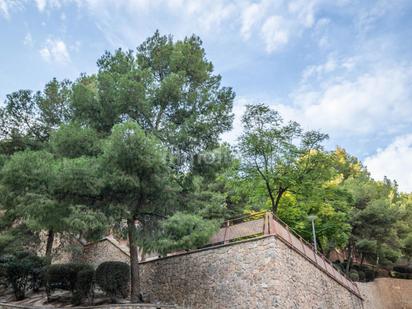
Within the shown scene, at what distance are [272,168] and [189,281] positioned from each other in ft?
21.8

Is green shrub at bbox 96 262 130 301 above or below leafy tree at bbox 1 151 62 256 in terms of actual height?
below

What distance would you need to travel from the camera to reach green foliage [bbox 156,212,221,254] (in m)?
10.4

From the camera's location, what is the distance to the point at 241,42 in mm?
13828

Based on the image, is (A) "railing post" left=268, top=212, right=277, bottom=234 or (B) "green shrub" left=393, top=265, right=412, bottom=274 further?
(B) "green shrub" left=393, top=265, right=412, bottom=274

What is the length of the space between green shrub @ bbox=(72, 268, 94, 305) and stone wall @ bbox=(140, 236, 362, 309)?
215 cm

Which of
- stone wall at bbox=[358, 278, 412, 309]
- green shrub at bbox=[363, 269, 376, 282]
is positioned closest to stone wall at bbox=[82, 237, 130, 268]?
stone wall at bbox=[358, 278, 412, 309]

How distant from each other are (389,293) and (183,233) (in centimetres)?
2116

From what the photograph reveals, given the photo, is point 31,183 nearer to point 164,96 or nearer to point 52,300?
point 52,300

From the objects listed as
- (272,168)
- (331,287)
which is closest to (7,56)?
(272,168)

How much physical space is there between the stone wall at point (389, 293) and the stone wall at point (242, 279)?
397 inches

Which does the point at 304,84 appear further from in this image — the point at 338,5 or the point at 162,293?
the point at 162,293

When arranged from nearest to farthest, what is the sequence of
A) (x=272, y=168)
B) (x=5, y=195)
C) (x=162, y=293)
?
(x=5, y=195), (x=162, y=293), (x=272, y=168)

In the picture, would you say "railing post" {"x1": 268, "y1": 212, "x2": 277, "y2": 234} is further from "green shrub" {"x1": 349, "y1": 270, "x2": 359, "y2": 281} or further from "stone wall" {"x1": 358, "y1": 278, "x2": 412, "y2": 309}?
"green shrub" {"x1": 349, "y1": 270, "x2": 359, "y2": 281}

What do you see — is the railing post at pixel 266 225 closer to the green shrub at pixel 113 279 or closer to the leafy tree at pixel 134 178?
the leafy tree at pixel 134 178
